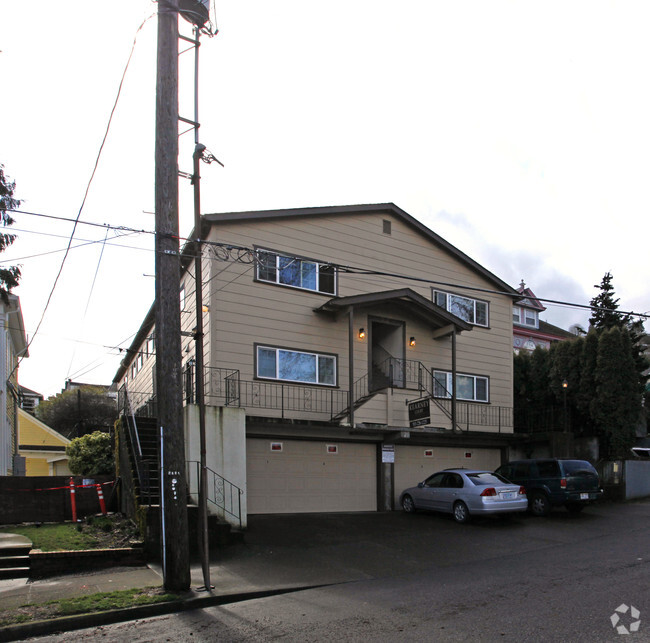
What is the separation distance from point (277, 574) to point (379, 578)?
164 cm

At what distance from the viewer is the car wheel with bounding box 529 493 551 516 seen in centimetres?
1691

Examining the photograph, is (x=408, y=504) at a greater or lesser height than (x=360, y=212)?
lesser

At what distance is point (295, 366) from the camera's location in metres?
18.0

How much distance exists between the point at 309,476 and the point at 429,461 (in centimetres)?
458

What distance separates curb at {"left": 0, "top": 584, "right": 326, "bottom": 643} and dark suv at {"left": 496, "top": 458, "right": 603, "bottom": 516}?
31.8 feet

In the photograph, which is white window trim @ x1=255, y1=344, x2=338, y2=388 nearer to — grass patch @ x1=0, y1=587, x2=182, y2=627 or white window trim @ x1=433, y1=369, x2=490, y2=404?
white window trim @ x1=433, y1=369, x2=490, y2=404

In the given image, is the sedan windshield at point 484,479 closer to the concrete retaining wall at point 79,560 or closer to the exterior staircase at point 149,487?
the exterior staircase at point 149,487

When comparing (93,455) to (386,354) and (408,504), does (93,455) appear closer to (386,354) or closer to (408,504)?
(386,354)

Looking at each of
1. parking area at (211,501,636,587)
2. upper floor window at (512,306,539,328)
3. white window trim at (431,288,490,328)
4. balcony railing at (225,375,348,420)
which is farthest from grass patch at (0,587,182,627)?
upper floor window at (512,306,539,328)

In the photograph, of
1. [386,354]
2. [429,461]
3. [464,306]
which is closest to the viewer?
[429,461]

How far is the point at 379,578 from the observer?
409 inches

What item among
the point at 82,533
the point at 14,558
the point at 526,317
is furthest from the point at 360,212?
the point at 526,317

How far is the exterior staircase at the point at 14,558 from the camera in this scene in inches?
416

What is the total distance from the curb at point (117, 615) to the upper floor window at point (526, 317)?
40.6 metres
